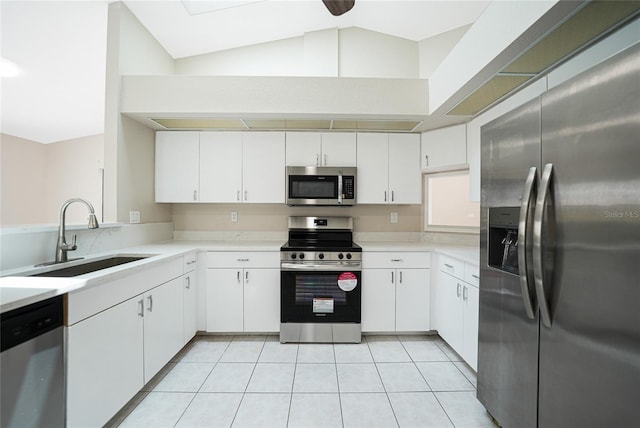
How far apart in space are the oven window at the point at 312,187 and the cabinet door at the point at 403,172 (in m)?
0.65

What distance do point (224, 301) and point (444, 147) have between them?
268 cm

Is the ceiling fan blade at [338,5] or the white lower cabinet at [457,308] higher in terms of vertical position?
the ceiling fan blade at [338,5]

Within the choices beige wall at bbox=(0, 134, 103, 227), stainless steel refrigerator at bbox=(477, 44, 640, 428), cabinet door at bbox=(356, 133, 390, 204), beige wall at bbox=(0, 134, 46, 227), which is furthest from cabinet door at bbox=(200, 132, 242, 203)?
beige wall at bbox=(0, 134, 46, 227)

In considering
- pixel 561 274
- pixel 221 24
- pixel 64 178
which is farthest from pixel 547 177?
pixel 64 178

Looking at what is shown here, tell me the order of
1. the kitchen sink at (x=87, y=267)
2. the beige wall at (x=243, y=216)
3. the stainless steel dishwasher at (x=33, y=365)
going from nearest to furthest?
the stainless steel dishwasher at (x=33, y=365) < the kitchen sink at (x=87, y=267) < the beige wall at (x=243, y=216)

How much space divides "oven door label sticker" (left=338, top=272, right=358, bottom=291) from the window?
4.11ft

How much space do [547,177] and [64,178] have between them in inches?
285

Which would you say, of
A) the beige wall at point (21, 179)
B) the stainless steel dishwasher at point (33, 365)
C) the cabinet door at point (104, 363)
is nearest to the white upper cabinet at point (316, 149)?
the cabinet door at point (104, 363)

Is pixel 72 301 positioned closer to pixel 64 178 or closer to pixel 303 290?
pixel 303 290

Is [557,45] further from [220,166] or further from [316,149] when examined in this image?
[220,166]

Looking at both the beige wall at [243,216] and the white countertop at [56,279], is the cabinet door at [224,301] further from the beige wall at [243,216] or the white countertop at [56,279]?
the beige wall at [243,216]

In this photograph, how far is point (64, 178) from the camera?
5410mm

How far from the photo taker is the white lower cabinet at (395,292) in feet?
9.05

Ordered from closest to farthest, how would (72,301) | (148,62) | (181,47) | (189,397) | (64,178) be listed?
(72,301) < (189,397) < (148,62) < (181,47) < (64,178)
